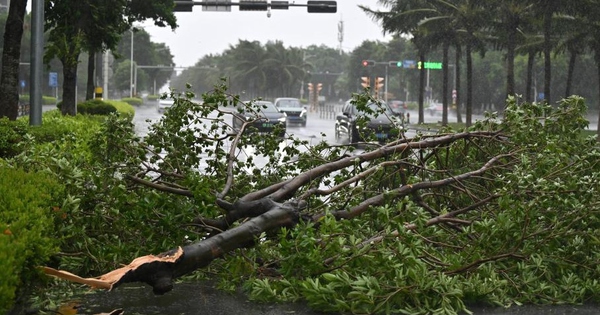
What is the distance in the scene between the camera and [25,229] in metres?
→ 5.80

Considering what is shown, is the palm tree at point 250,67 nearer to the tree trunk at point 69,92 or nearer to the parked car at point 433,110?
the parked car at point 433,110

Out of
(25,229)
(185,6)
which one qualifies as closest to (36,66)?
(25,229)

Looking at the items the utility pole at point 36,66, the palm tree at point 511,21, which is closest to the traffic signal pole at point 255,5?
the palm tree at point 511,21

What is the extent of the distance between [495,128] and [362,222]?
2.96 metres

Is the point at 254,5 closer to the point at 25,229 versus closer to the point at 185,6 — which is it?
the point at 185,6

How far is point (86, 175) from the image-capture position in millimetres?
8414

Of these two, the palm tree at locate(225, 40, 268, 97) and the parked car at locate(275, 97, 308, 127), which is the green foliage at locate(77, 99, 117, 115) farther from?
the palm tree at locate(225, 40, 268, 97)

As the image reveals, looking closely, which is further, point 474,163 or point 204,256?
point 474,163

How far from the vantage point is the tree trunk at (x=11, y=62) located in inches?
866

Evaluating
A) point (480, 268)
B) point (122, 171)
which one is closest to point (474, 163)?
point (480, 268)

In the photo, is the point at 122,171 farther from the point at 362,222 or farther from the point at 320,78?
the point at 320,78

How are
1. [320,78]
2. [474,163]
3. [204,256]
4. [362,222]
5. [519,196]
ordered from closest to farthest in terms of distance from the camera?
[204,256], [519,196], [362,222], [474,163], [320,78]

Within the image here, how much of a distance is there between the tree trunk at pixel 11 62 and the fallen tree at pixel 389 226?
41.3 ft

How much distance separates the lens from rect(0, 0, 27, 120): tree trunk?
22.0 metres
